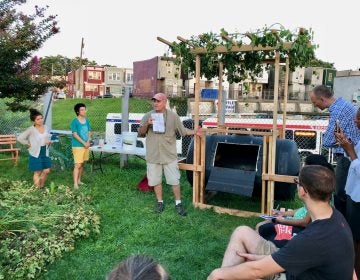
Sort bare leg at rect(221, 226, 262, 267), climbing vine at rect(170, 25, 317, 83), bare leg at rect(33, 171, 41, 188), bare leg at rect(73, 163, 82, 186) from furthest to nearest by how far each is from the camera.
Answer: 1. bare leg at rect(73, 163, 82, 186)
2. bare leg at rect(33, 171, 41, 188)
3. climbing vine at rect(170, 25, 317, 83)
4. bare leg at rect(221, 226, 262, 267)

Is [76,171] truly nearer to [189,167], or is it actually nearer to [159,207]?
[159,207]

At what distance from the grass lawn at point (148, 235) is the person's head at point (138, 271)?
2.78 metres

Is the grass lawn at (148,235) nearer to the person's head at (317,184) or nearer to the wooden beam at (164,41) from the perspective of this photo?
the person's head at (317,184)

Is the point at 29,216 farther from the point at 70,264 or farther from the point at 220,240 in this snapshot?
the point at 220,240

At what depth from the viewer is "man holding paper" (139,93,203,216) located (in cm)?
609

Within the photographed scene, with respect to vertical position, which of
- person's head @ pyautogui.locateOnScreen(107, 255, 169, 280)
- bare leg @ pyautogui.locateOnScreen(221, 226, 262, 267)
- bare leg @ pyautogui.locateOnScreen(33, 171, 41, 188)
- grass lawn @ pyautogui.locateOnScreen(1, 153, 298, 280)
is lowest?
grass lawn @ pyautogui.locateOnScreen(1, 153, 298, 280)

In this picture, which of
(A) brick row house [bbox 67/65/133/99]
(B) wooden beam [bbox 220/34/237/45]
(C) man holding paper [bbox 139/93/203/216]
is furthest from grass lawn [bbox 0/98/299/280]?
(A) brick row house [bbox 67/65/133/99]

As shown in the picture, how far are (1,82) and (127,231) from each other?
3.58m

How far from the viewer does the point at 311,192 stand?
2.44 m

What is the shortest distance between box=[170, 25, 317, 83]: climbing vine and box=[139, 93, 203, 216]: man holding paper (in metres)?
1.05

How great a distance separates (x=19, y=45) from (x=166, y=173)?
332 cm

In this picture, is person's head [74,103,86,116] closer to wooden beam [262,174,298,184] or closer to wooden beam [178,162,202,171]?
wooden beam [178,162,202,171]

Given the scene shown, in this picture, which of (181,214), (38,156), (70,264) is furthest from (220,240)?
(38,156)

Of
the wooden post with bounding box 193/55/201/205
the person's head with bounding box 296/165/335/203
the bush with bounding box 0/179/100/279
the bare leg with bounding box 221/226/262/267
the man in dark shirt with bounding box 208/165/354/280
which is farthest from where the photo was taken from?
the wooden post with bounding box 193/55/201/205
